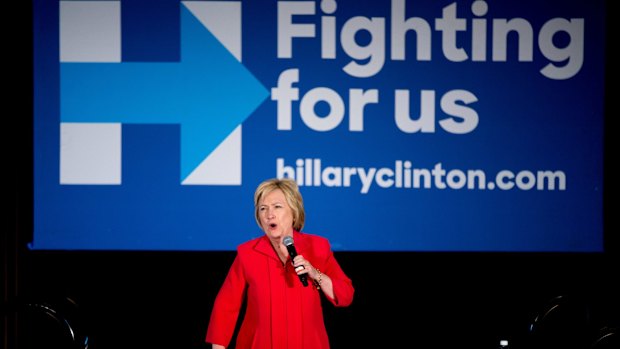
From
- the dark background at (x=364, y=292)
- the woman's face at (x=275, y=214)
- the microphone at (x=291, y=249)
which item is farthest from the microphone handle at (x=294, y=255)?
the dark background at (x=364, y=292)

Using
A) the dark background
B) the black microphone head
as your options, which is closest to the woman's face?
the black microphone head

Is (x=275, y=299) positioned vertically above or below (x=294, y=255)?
below

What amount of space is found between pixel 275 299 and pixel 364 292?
1.42 meters


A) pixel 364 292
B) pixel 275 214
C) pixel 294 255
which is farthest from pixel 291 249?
pixel 364 292

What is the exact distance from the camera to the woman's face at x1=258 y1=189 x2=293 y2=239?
2.37m

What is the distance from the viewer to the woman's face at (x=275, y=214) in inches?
93.4

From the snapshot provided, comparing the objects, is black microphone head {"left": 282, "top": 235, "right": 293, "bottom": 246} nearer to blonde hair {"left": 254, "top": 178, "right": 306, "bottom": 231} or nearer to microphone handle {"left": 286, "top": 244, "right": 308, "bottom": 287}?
microphone handle {"left": 286, "top": 244, "right": 308, "bottom": 287}

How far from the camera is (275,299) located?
2.35 meters

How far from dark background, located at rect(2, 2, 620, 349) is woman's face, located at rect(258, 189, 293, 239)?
131 cm

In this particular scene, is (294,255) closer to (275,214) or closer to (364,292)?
(275,214)

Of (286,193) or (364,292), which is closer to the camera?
(286,193)

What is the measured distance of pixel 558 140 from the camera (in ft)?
11.5

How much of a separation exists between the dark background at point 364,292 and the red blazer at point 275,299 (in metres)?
1.23

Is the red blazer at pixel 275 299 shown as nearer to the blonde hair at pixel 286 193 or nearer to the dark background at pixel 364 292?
the blonde hair at pixel 286 193
